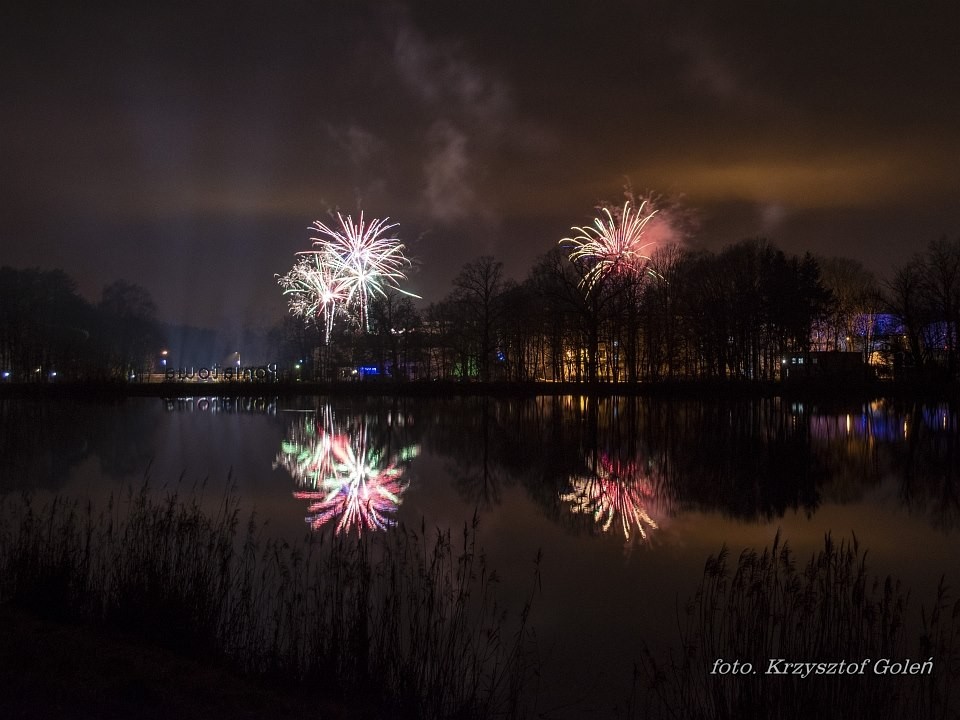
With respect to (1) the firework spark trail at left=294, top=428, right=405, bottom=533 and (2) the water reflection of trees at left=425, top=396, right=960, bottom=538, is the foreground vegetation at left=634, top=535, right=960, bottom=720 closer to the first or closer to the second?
(2) the water reflection of trees at left=425, top=396, right=960, bottom=538

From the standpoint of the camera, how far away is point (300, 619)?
920 centimetres

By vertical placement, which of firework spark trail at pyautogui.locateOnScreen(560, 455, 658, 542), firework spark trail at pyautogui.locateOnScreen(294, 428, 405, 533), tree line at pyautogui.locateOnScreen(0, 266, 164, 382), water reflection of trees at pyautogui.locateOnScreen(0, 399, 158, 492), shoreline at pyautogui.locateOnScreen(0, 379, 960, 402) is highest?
tree line at pyautogui.locateOnScreen(0, 266, 164, 382)

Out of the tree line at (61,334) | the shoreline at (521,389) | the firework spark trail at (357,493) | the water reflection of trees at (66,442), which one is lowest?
Answer: the firework spark trail at (357,493)

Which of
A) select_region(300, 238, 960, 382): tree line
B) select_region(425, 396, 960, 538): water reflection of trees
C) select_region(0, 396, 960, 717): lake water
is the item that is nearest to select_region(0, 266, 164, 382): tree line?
select_region(300, 238, 960, 382): tree line

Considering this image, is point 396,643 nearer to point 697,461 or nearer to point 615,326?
point 697,461

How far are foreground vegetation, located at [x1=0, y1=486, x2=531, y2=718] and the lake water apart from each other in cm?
76

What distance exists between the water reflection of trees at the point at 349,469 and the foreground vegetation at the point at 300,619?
4999 millimetres

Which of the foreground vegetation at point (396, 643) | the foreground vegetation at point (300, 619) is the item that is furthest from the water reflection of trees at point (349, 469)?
the foreground vegetation at point (396, 643)

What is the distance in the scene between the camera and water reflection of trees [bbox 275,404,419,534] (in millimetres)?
17328

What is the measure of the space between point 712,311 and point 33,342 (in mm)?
76370

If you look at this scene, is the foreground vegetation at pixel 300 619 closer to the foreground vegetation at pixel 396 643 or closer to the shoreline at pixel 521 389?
the foreground vegetation at pixel 396 643

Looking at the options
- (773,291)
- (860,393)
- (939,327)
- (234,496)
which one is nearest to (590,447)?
(234,496)

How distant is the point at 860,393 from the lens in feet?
220

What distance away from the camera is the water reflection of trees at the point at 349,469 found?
1733 centimetres
